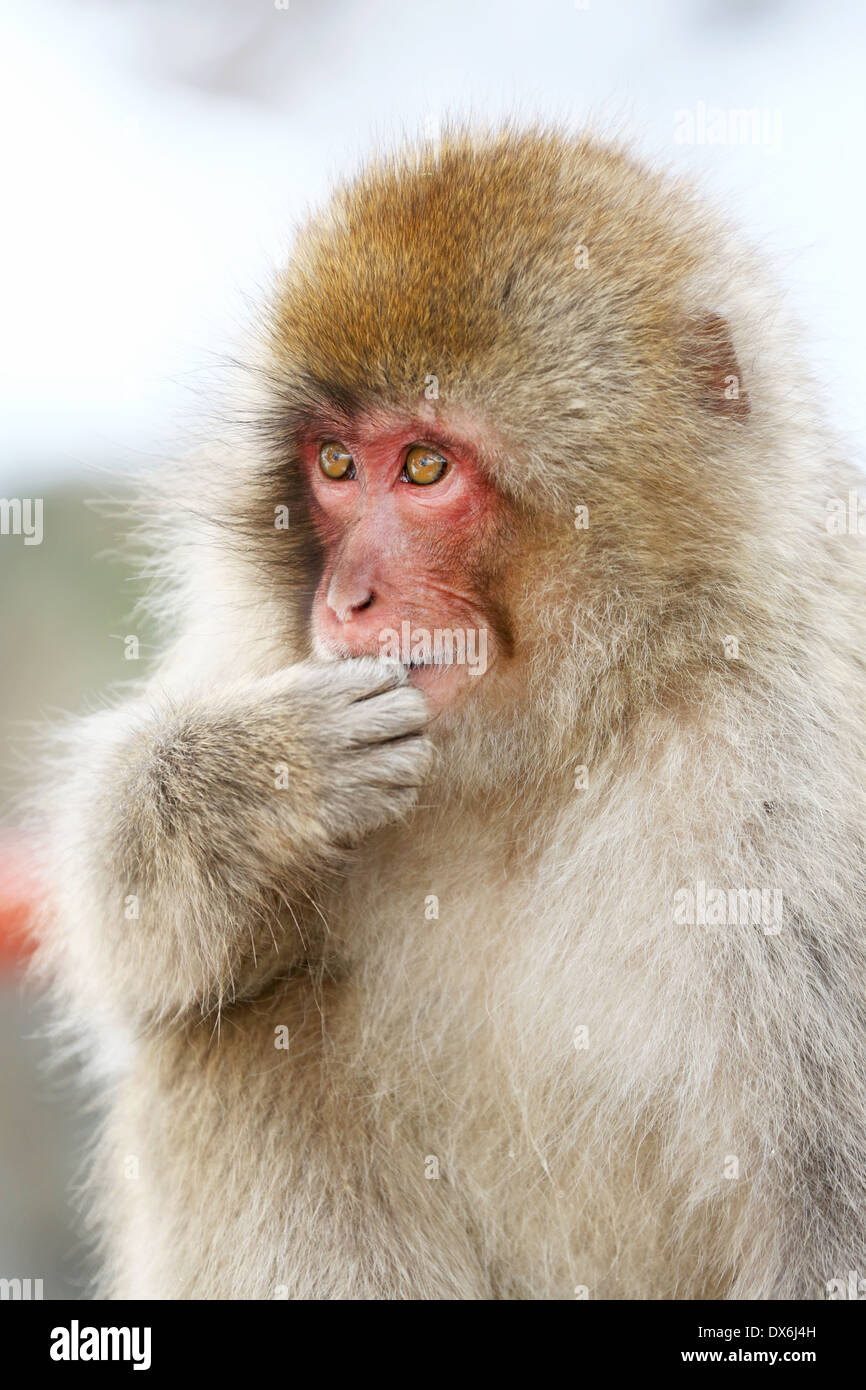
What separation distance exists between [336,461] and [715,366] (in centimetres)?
55

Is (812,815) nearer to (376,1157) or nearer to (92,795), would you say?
(376,1157)

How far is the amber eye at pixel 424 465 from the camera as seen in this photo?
1.76 metres

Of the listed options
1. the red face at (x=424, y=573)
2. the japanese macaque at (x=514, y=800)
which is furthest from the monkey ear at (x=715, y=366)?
the red face at (x=424, y=573)

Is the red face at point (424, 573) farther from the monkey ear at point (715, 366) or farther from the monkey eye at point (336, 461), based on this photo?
the monkey ear at point (715, 366)

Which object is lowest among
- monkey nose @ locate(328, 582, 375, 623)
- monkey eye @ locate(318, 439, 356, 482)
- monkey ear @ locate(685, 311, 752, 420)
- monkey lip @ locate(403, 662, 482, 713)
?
monkey lip @ locate(403, 662, 482, 713)

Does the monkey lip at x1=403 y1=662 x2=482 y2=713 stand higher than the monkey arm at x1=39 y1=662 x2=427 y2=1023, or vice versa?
the monkey lip at x1=403 y1=662 x2=482 y2=713

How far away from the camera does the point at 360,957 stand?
6.46 ft

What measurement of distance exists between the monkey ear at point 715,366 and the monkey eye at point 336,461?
1.64ft

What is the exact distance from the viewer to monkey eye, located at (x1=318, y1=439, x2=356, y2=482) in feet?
6.24

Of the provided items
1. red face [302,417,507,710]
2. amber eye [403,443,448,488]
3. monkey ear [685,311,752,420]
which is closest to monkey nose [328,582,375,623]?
red face [302,417,507,710]

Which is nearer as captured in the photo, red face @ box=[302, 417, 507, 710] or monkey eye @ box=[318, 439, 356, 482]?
red face @ box=[302, 417, 507, 710]

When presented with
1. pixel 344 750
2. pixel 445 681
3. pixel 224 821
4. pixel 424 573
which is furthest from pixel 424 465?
pixel 224 821

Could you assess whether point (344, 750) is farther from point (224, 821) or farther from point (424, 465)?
point (424, 465)

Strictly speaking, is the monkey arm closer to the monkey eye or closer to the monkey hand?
the monkey hand
